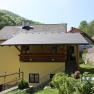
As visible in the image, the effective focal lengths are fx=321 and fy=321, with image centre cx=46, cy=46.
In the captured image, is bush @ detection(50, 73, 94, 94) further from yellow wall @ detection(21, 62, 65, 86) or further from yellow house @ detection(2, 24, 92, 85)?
yellow wall @ detection(21, 62, 65, 86)

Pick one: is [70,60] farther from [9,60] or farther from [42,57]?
[9,60]

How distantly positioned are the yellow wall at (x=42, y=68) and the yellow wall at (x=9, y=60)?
9.20 feet

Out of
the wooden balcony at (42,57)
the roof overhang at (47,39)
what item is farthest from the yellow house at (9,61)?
the wooden balcony at (42,57)

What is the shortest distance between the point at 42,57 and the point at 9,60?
4.98 meters

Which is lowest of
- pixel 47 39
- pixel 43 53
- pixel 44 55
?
pixel 44 55

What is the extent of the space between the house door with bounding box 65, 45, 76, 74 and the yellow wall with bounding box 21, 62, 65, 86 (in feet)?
2.20

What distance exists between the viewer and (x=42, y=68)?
30.6 meters

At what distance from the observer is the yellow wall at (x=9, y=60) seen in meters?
33.8

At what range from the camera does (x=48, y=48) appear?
31141 millimetres

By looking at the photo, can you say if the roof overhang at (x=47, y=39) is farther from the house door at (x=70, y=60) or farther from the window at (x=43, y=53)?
the house door at (x=70, y=60)

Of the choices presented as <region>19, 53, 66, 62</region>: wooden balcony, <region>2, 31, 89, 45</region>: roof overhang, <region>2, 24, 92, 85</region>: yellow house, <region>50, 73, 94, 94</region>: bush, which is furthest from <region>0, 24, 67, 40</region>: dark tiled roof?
<region>50, 73, 94, 94</region>: bush

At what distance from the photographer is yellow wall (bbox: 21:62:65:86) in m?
30.2

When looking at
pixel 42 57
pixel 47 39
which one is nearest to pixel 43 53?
pixel 42 57

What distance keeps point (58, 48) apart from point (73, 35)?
2.05 metres
